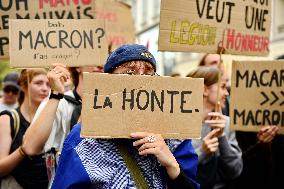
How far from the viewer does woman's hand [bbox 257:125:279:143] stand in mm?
3822

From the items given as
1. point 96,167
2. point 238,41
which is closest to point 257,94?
point 238,41

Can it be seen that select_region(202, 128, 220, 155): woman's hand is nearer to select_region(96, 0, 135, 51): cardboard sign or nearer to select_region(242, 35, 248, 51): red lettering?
select_region(242, 35, 248, 51): red lettering

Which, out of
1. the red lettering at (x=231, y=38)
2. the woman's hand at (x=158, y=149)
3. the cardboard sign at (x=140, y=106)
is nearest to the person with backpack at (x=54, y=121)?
the cardboard sign at (x=140, y=106)

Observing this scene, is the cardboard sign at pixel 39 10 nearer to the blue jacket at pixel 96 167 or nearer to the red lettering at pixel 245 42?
the red lettering at pixel 245 42

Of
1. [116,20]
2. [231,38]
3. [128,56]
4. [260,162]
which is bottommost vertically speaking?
[260,162]

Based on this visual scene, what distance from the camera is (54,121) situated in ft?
10.9

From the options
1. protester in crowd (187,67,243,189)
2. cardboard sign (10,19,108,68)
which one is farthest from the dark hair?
cardboard sign (10,19,108,68)

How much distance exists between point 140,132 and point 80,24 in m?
1.43

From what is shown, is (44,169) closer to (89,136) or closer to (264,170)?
(89,136)

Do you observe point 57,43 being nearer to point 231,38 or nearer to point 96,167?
point 231,38

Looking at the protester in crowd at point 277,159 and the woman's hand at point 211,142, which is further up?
the woman's hand at point 211,142

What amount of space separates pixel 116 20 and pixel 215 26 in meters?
1.50

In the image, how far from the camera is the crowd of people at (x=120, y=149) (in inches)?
87.5

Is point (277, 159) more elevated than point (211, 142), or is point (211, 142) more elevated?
point (211, 142)
